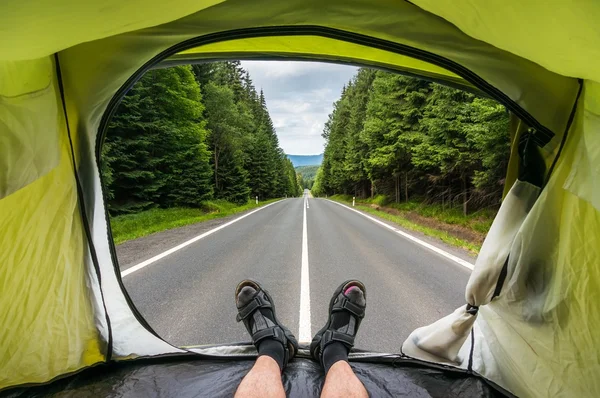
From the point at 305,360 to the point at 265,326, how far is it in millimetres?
325

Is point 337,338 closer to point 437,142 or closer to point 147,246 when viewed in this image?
point 147,246

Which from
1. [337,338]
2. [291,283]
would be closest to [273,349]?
[337,338]

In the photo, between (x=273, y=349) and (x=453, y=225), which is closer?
(x=273, y=349)

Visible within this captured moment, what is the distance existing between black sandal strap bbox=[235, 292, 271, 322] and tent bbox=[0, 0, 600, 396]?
281 millimetres

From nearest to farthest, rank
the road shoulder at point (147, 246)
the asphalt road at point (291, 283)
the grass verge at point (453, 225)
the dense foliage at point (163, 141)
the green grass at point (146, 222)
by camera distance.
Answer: the asphalt road at point (291, 283)
the road shoulder at point (147, 246)
the grass verge at point (453, 225)
the green grass at point (146, 222)
the dense foliage at point (163, 141)

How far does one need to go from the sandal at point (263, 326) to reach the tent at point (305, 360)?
0.12 metres

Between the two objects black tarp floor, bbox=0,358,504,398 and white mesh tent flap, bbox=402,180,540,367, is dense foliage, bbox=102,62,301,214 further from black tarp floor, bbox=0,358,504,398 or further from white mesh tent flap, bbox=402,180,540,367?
white mesh tent flap, bbox=402,180,540,367

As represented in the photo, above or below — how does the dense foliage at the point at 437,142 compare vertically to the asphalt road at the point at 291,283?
above

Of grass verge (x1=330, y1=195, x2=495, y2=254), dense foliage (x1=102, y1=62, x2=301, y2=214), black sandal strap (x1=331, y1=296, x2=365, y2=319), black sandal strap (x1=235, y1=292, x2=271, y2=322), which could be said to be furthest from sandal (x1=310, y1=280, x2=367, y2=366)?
dense foliage (x1=102, y1=62, x2=301, y2=214)

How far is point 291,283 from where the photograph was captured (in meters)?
3.74

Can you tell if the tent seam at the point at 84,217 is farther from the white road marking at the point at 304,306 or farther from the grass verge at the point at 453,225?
the grass verge at the point at 453,225

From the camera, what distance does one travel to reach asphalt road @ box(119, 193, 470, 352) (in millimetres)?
2549

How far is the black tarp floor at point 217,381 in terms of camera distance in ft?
4.90

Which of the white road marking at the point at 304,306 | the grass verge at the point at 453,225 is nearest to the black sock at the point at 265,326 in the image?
the white road marking at the point at 304,306
